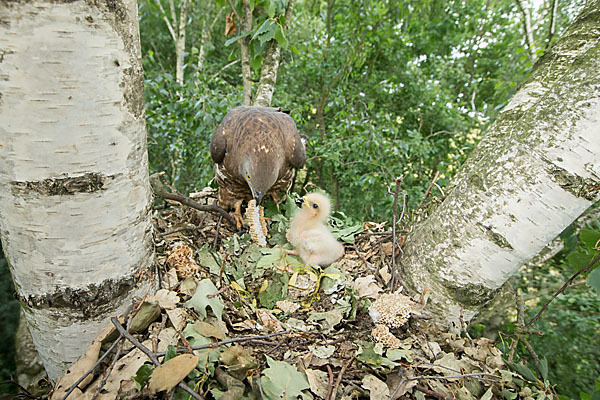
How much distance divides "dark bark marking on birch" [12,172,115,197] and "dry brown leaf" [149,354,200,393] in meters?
0.58

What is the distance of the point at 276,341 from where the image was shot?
1.35 m

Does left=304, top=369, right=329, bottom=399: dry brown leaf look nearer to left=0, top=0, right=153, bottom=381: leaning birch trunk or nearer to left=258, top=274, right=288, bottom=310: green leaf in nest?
left=258, top=274, right=288, bottom=310: green leaf in nest

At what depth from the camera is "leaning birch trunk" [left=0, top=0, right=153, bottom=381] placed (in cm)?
89

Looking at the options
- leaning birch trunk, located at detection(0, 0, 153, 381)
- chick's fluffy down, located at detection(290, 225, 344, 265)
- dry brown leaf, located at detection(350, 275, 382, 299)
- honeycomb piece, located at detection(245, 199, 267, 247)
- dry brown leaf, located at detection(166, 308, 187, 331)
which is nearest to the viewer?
leaning birch trunk, located at detection(0, 0, 153, 381)

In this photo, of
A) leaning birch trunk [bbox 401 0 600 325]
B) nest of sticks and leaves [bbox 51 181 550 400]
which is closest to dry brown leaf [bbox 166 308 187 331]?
nest of sticks and leaves [bbox 51 181 550 400]

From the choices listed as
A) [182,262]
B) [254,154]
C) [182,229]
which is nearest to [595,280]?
[182,262]

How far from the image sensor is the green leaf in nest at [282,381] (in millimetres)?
1068

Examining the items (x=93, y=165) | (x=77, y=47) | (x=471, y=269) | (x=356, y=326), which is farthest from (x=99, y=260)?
(x=471, y=269)

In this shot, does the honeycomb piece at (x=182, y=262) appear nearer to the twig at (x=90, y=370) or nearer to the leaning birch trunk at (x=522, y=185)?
the twig at (x=90, y=370)

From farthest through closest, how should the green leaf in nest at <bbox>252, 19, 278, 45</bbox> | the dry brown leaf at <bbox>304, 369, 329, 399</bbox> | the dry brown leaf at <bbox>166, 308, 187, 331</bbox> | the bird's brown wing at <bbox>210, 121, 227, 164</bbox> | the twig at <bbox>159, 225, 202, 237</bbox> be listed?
the bird's brown wing at <bbox>210, 121, 227, 164</bbox>
the green leaf in nest at <bbox>252, 19, 278, 45</bbox>
the twig at <bbox>159, 225, 202, 237</bbox>
the dry brown leaf at <bbox>166, 308, 187, 331</bbox>
the dry brown leaf at <bbox>304, 369, 329, 399</bbox>

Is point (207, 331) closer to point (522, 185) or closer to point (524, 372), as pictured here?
point (524, 372)

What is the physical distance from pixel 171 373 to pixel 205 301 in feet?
1.45

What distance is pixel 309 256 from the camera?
2016 mm

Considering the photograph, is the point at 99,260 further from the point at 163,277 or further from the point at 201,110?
the point at 201,110
